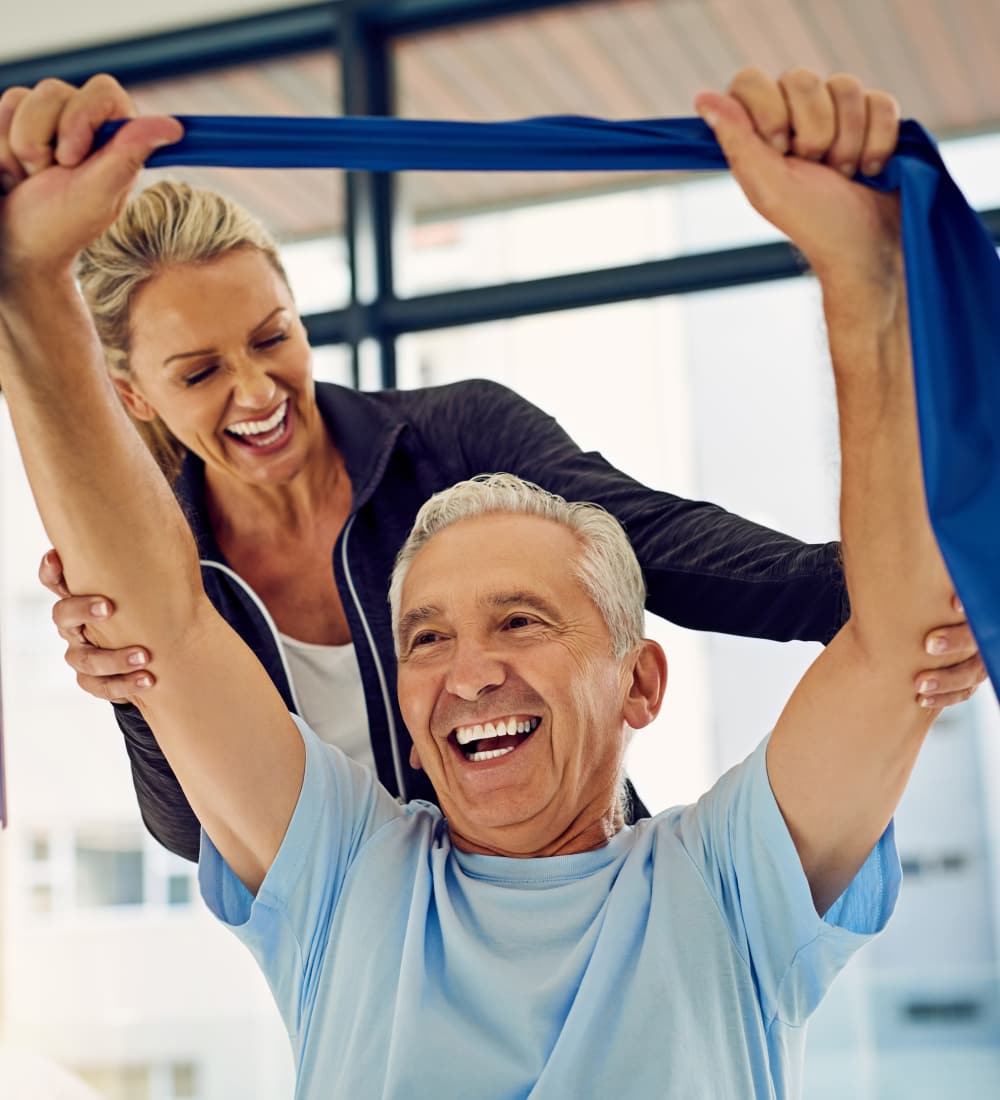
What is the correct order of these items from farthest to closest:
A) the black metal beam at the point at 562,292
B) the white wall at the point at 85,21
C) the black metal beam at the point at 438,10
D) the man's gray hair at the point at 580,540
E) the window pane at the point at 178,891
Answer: the white wall at the point at 85,21
the black metal beam at the point at 438,10
the window pane at the point at 178,891
the black metal beam at the point at 562,292
the man's gray hair at the point at 580,540

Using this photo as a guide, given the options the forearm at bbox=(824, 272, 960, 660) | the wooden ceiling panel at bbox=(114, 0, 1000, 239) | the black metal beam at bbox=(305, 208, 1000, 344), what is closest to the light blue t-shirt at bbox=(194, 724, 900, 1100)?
the forearm at bbox=(824, 272, 960, 660)

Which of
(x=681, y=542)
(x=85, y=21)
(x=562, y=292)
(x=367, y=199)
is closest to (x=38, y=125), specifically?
(x=681, y=542)

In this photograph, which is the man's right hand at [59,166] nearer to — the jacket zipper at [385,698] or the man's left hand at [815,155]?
the man's left hand at [815,155]

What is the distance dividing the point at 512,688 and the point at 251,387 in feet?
1.94

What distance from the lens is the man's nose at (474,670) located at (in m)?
1.53

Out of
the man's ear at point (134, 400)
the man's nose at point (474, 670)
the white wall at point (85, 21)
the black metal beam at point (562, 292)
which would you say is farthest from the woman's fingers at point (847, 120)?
the white wall at point (85, 21)

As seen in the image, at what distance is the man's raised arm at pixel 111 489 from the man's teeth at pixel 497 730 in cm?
17

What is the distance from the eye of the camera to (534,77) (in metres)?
3.68

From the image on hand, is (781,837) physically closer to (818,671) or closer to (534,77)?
(818,671)

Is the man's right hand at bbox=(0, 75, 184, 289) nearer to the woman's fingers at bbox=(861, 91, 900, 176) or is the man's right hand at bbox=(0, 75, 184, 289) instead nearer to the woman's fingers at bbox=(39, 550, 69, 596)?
the woman's fingers at bbox=(39, 550, 69, 596)

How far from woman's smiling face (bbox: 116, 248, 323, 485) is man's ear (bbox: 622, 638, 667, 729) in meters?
0.56

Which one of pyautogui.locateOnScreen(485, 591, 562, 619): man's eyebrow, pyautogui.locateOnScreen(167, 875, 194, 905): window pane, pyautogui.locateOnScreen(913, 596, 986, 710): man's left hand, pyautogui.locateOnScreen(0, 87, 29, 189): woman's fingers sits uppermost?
pyautogui.locateOnScreen(0, 87, 29, 189): woman's fingers

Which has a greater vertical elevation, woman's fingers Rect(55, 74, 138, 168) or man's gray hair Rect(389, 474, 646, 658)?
woman's fingers Rect(55, 74, 138, 168)

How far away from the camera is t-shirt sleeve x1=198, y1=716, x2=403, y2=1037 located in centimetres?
149
